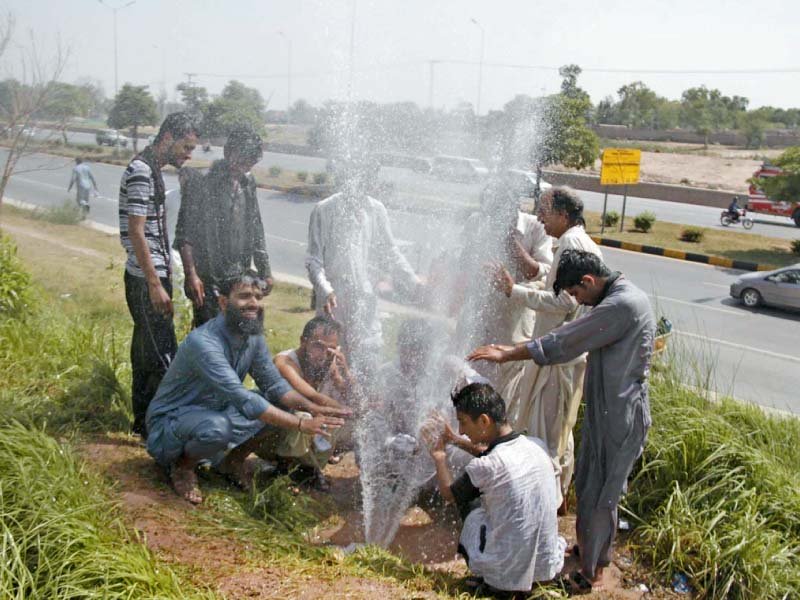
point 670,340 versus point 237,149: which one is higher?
point 237,149

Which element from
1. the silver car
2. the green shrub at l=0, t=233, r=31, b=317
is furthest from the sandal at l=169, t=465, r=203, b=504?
the silver car

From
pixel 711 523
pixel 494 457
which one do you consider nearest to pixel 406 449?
pixel 494 457

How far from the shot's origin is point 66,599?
2.68 metres

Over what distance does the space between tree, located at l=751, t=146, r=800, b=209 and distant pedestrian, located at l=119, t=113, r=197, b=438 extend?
53.7 ft

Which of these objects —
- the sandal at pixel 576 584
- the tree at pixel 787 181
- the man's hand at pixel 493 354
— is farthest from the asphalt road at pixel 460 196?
the tree at pixel 787 181

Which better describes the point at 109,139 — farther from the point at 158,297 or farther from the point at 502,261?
the point at 502,261

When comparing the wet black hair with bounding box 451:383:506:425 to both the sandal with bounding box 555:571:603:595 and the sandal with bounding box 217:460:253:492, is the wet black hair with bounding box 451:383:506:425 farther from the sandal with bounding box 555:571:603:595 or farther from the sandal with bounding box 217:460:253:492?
the sandal with bounding box 217:460:253:492

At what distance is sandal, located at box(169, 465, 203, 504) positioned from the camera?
370 cm

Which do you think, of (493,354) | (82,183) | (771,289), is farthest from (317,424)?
(82,183)

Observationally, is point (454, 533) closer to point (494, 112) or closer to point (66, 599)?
point (66, 599)

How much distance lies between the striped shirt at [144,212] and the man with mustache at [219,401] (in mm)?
706

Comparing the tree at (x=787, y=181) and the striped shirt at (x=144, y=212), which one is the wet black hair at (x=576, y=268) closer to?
the striped shirt at (x=144, y=212)

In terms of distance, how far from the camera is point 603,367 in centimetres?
350

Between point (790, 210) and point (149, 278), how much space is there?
83.3 feet
